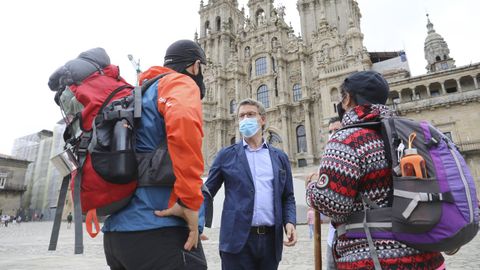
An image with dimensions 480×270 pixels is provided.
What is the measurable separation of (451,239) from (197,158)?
1335 mm

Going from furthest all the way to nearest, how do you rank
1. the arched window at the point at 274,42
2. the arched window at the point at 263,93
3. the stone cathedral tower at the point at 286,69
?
the arched window at the point at 274,42 < the arched window at the point at 263,93 < the stone cathedral tower at the point at 286,69

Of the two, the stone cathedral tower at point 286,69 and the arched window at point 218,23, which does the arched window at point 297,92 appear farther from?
the arched window at point 218,23

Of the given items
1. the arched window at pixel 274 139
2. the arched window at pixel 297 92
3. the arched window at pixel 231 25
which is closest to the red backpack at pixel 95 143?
the arched window at pixel 274 139

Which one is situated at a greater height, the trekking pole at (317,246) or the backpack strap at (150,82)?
the backpack strap at (150,82)

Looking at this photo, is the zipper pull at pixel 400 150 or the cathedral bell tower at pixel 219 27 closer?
the zipper pull at pixel 400 150

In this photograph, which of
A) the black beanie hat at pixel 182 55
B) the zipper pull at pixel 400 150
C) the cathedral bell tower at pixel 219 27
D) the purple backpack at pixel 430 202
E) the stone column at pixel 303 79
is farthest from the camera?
the cathedral bell tower at pixel 219 27

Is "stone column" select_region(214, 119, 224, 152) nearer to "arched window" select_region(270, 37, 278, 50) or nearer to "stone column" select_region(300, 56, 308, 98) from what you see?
"stone column" select_region(300, 56, 308, 98)

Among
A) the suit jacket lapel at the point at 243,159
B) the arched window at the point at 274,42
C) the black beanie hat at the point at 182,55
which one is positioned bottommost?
the suit jacket lapel at the point at 243,159

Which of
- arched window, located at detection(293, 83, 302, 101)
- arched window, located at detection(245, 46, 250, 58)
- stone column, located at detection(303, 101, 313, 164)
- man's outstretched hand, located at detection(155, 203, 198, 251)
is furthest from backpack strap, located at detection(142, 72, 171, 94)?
arched window, located at detection(245, 46, 250, 58)

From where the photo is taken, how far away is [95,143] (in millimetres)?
1733

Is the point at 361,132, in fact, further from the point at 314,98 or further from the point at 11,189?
the point at 11,189

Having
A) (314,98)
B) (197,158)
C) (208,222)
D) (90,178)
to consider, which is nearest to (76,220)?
(90,178)

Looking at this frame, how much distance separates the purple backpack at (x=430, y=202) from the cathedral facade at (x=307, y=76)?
21.3m

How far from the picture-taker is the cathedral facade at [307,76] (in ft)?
67.7
